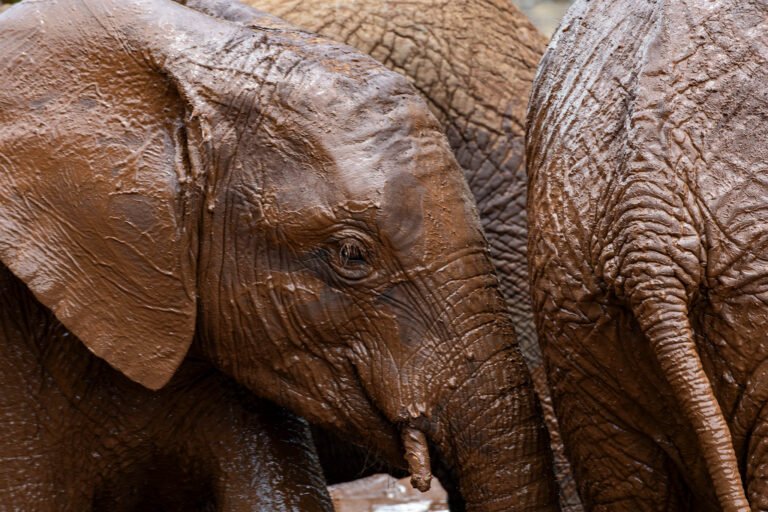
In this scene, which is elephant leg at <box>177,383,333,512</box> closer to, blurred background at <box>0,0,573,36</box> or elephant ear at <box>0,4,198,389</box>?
elephant ear at <box>0,4,198,389</box>

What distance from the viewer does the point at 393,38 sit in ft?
19.7

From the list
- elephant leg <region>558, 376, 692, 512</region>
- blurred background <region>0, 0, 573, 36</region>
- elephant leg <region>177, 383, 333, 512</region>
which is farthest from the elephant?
blurred background <region>0, 0, 573, 36</region>

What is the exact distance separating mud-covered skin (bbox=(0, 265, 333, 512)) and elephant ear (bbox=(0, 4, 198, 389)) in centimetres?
26

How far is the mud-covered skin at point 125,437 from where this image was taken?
4.63 metres

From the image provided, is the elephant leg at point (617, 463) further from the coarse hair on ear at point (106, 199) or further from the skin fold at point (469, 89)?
the skin fold at point (469, 89)

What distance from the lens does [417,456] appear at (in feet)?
14.1

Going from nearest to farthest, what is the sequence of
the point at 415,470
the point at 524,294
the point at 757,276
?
the point at 757,276 < the point at 415,470 < the point at 524,294

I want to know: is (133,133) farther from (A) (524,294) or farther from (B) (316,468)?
(A) (524,294)

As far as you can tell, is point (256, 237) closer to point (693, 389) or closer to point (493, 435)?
point (493, 435)

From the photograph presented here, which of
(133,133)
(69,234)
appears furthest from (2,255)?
(133,133)

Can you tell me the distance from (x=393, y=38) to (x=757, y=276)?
101 inches

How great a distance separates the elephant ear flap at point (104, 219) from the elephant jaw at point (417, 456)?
61 cm

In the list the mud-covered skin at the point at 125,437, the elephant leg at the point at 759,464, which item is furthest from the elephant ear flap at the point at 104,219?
the elephant leg at the point at 759,464

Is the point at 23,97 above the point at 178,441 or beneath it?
above
